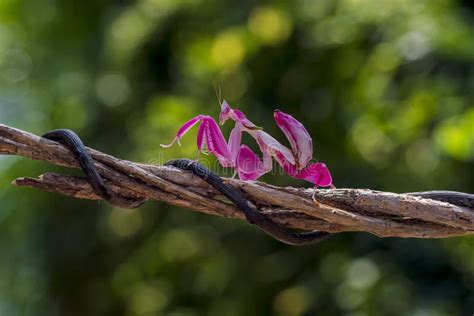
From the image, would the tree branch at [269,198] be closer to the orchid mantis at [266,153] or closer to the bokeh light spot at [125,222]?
the orchid mantis at [266,153]

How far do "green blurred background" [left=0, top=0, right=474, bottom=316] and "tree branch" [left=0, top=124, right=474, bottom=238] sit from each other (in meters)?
1.70

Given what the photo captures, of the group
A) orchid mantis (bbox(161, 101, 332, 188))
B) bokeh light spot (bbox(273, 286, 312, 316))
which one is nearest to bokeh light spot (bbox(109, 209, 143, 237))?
bokeh light spot (bbox(273, 286, 312, 316))

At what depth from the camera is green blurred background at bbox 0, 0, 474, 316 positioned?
397 centimetres

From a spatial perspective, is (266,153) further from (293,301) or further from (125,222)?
(125,222)

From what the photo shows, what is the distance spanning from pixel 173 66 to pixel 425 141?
2157mm

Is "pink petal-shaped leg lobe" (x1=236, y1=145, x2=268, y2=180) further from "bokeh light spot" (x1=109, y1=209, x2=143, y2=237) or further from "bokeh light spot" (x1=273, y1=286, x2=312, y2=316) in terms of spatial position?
"bokeh light spot" (x1=109, y1=209, x2=143, y2=237)

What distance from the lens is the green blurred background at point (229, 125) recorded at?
3.97m

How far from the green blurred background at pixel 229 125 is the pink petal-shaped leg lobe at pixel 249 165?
5.71 ft

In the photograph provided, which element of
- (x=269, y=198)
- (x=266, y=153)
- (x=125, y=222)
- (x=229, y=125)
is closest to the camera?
(x=269, y=198)

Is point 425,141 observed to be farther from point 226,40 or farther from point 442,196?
point 442,196

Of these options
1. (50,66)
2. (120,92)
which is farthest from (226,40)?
(50,66)

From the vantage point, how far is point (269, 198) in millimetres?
1608

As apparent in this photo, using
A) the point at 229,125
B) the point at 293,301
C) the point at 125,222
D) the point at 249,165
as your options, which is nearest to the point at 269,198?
the point at 249,165

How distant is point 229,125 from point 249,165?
218 cm
